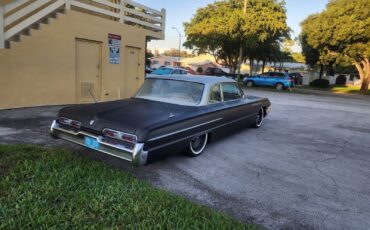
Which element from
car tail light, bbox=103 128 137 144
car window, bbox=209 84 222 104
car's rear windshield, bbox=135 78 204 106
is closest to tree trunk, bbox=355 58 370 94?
car window, bbox=209 84 222 104

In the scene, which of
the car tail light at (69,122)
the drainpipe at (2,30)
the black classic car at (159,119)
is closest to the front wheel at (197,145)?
the black classic car at (159,119)

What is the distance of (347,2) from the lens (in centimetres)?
2389

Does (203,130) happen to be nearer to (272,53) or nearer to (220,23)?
(220,23)

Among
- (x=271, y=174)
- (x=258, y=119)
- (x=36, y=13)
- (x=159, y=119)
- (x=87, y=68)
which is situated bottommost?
(x=271, y=174)

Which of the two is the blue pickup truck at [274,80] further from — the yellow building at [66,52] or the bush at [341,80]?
the bush at [341,80]

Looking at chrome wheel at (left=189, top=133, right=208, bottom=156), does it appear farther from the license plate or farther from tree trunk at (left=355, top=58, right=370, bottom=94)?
tree trunk at (left=355, top=58, right=370, bottom=94)

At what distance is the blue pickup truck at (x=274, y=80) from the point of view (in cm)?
2470


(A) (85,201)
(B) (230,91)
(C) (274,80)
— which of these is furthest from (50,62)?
(C) (274,80)

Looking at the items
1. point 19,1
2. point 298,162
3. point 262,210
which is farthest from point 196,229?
point 19,1

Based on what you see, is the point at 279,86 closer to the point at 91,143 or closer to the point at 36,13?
the point at 36,13

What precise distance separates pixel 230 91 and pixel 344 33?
20569 mm

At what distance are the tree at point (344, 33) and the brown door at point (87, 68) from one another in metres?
20.3

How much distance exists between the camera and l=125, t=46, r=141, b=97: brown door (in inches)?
436

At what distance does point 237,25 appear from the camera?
25.2 m
